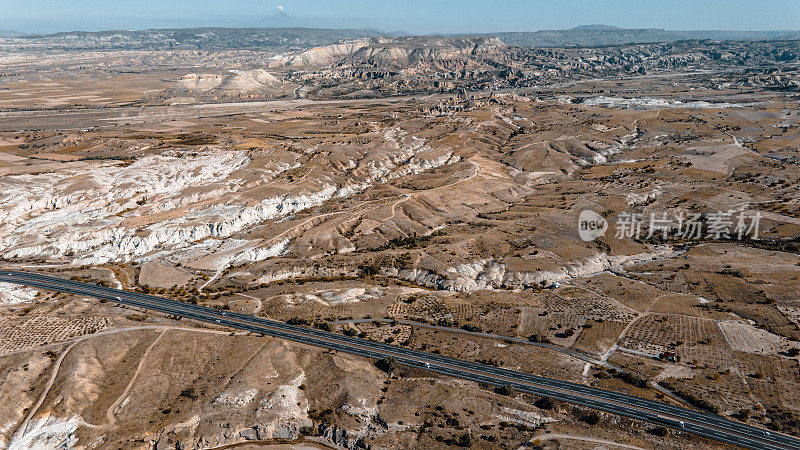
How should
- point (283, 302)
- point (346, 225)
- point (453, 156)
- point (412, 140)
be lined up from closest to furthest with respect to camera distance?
point (283, 302), point (346, 225), point (453, 156), point (412, 140)

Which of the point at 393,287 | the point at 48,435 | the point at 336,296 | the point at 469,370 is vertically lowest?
the point at 48,435

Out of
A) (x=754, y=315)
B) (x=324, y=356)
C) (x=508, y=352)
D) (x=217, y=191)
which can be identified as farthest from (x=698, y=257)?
(x=217, y=191)

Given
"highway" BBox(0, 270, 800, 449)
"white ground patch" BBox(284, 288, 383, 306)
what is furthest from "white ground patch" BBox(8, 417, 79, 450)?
"white ground patch" BBox(284, 288, 383, 306)

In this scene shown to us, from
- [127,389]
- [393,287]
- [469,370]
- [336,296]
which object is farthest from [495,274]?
[127,389]

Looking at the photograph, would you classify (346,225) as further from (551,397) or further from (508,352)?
(551,397)

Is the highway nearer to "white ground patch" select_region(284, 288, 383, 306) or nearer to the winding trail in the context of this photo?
"white ground patch" select_region(284, 288, 383, 306)

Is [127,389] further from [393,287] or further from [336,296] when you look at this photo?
[393,287]
